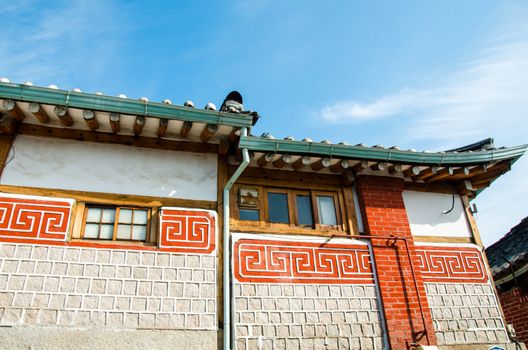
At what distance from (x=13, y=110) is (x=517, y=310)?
967cm

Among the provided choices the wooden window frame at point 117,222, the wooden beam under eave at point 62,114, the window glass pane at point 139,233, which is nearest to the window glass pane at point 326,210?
the wooden window frame at point 117,222

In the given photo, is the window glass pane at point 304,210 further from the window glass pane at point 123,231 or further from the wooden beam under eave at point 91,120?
the wooden beam under eave at point 91,120

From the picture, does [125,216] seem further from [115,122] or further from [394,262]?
[394,262]

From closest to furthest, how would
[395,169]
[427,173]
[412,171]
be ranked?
[395,169]
[412,171]
[427,173]

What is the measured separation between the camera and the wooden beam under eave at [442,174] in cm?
775

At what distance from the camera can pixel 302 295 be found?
6480 mm

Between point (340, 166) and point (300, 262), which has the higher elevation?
point (340, 166)

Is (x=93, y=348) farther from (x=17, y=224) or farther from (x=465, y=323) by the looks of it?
(x=465, y=323)

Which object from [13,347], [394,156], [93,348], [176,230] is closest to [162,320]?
[93,348]

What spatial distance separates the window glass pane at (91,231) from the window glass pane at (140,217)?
54 cm

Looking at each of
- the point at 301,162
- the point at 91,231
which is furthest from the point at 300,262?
the point at 91,231

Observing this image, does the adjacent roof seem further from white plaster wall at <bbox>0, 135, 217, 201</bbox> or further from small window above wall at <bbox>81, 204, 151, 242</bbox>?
small window above wall at <bbox>81, 204, 151, 242</bbox>

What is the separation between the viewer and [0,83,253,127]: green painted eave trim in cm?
578

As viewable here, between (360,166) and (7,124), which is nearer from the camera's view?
(7,124)
